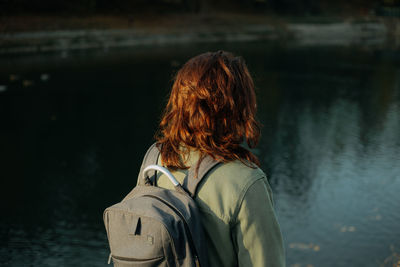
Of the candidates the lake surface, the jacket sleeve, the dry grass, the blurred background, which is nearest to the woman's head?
the jacket sleeve

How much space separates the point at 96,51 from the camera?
25.5 m

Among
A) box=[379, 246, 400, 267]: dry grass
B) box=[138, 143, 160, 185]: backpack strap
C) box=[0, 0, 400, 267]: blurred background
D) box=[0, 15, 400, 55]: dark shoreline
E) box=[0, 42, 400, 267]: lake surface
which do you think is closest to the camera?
box=[138, 143, 160, 185]: backpack strap

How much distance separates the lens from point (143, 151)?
952 cm

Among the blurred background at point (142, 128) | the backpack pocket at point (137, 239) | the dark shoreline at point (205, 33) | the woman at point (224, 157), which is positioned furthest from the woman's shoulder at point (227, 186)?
the dark shoreline at point (205, 33)

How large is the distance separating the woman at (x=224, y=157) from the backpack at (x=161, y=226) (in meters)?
0.06

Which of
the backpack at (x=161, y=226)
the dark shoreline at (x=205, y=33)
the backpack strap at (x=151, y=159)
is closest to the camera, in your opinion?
the backpack at (x=161, y=226)

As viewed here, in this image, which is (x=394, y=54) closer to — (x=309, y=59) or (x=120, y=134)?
(x=309, y=59)

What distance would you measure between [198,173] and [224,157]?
4.3 inches

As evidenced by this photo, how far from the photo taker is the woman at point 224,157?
→ 1.56 metres

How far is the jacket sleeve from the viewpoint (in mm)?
1552

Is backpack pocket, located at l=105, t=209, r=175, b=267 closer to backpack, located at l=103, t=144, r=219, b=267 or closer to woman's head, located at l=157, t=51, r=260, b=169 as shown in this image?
backpack, located at l=103, t=144, r=219, b=267

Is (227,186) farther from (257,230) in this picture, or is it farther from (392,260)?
(392,260)

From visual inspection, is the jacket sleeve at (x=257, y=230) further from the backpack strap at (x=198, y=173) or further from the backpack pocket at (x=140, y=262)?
the backpack pocket at (x=140, y=262)

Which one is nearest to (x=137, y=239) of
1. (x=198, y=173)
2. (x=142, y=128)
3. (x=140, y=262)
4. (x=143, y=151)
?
(x=140, y=262)
